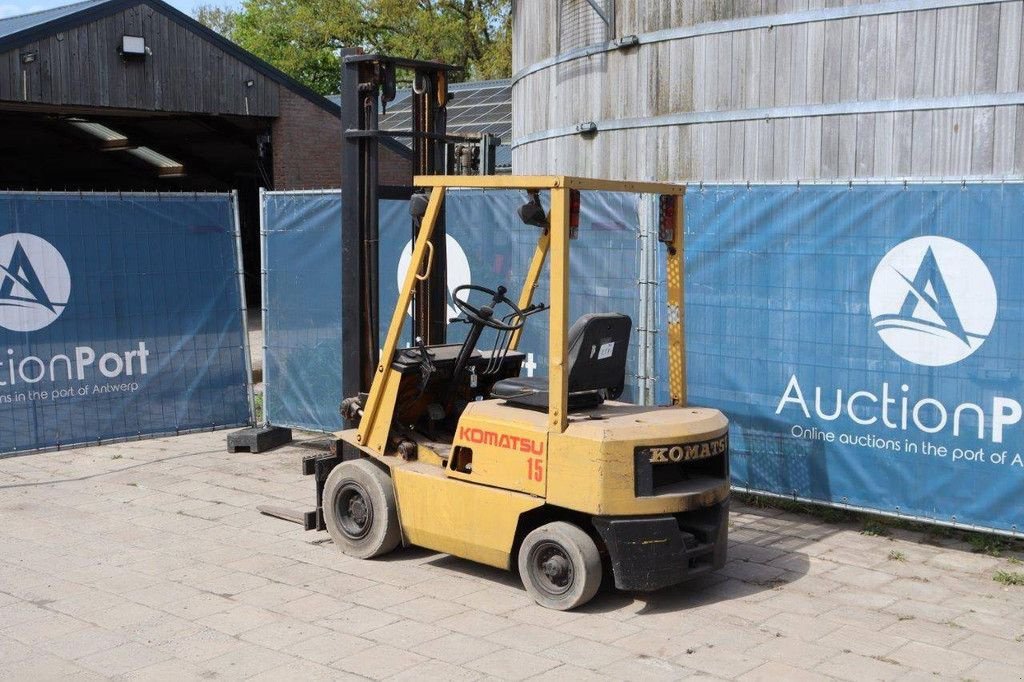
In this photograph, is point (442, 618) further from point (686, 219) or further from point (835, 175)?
point (835, 175)

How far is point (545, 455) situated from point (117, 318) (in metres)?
6.31

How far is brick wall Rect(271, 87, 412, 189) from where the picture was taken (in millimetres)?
24172

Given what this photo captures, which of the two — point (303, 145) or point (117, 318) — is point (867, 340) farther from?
point (303, 145)

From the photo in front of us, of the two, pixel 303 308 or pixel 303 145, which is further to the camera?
pixel 303 145

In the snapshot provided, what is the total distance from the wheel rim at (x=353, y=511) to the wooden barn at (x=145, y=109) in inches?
558

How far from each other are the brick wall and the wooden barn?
25 mm

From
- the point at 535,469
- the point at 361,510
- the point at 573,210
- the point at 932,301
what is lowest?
the point at 361,510

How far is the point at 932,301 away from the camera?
7.76 meters

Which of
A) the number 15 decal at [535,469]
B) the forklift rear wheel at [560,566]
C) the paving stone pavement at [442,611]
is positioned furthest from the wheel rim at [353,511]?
the number 15 decal at [535,469]

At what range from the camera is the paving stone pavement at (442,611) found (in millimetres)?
5797

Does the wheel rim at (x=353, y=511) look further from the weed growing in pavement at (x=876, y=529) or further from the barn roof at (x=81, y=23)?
the barn roof at (x=81, y=23)

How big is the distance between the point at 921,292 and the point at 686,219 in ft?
6.51

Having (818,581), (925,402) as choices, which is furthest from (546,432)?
Result: (925,402)

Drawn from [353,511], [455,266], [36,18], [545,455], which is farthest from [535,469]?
[36,18]
